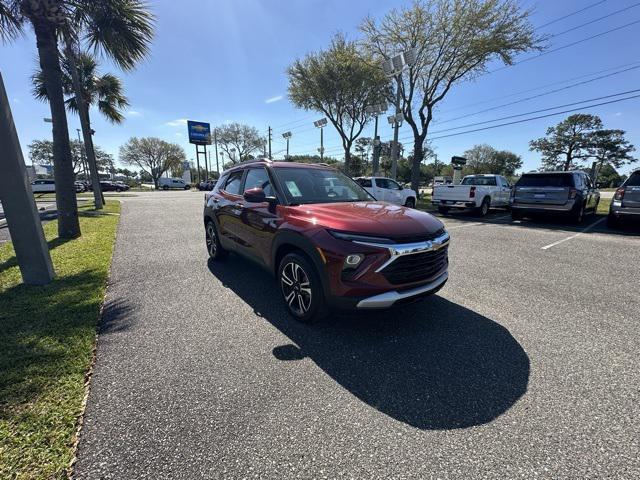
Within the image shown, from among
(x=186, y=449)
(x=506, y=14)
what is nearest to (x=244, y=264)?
(x=186, y=449)

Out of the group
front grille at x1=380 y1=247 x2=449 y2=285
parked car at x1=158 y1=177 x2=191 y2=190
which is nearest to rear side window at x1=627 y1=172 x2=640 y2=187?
front grille at x1=380 y1=247 x2=449 y2=285

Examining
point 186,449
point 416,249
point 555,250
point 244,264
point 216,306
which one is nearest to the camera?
point 186,449

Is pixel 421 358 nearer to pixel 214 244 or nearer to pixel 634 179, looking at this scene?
pixel 214 244

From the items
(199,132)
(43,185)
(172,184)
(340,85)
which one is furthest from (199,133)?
(340,85)

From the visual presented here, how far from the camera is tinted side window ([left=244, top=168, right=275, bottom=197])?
12.9ft

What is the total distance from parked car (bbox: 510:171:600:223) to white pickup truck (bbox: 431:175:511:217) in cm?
163

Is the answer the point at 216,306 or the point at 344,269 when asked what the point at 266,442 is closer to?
the point at 344,269

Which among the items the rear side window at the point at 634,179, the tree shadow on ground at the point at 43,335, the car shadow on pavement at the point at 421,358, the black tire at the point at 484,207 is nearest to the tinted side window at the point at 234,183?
the car shadow on pavement at the point at 421,358

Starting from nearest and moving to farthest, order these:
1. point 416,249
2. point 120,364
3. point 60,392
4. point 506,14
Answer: point 60,392, point 120,364, point 416,249, point 506,14

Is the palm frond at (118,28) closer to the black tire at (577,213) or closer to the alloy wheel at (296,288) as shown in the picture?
the alloy wheel at (296,288)

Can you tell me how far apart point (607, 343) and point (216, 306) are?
14.0ft

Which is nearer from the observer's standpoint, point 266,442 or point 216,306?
point 266,442

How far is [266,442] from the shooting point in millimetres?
1904

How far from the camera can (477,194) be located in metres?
12.6
